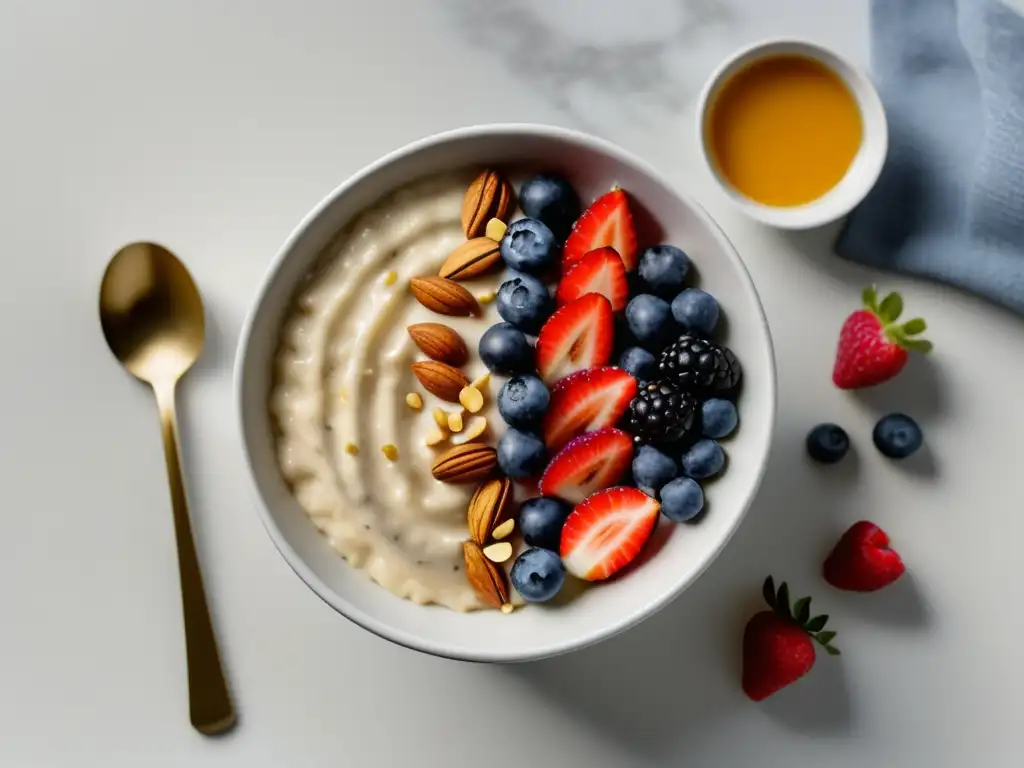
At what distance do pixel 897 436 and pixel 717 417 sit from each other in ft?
1.63

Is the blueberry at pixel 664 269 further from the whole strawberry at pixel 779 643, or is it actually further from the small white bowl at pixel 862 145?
the whole strawberry at pixel 779 643

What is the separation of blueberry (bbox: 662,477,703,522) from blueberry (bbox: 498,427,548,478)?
0.21 metres

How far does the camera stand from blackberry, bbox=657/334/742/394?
161 centimetres

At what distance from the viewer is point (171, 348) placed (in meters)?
Answer: 1.95

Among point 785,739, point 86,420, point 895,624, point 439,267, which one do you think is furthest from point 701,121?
point 86,420

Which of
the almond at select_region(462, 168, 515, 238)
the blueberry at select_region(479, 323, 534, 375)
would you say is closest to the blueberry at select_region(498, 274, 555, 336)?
the blueberry at select_region(479, 323, 534, 375)

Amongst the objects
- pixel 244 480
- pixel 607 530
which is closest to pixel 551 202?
pixel 607 530

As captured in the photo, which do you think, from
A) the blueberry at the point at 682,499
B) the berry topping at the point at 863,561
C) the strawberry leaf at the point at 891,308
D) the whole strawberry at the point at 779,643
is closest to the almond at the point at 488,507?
the blueberry at the point at 682,499

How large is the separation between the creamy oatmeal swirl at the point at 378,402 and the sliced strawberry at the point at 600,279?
0.48 ft

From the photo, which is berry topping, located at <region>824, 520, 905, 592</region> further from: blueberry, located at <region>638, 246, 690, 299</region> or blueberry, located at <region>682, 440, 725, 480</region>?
blueberry, located at <region>638, 246, 690, 299</region>

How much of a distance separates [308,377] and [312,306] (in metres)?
0.13

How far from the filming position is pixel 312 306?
1.78m

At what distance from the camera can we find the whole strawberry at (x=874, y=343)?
187cm

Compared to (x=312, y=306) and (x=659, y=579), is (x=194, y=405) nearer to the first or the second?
(x=312, y=306)
